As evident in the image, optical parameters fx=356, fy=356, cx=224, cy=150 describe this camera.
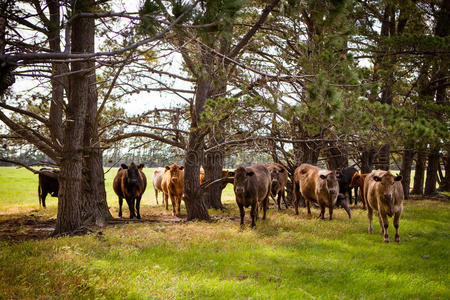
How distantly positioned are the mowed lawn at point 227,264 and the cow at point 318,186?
200cm

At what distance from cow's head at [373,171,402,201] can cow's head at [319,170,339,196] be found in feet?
8.69

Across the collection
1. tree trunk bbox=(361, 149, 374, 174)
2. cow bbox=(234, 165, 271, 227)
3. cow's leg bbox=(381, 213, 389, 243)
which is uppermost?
tree trunk bbox=(361, 149, 374, 174)

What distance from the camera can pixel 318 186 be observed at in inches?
510

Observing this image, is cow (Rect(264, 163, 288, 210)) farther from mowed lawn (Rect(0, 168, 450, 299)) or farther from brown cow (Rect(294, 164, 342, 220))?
mowed lawn (Rect(0, 168, 450, 299))

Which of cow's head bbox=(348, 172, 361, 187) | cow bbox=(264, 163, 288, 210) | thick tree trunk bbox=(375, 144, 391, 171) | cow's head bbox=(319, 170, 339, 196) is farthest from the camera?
thick tree trunk bbox=(375, 144, 391, 171)

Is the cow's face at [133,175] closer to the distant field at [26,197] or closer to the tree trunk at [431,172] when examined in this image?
the distant field at [26,197]

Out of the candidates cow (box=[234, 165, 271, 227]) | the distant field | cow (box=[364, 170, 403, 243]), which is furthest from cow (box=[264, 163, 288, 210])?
the distant field

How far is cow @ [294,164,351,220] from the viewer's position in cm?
1255

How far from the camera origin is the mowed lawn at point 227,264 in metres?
5.35

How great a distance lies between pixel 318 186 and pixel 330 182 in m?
0.51

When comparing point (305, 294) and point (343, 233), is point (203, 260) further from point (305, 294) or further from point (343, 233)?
point (343, 233)

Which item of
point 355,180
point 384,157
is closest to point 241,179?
point 355,180

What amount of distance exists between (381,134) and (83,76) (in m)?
8.45

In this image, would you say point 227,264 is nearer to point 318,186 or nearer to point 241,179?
point 241,179
